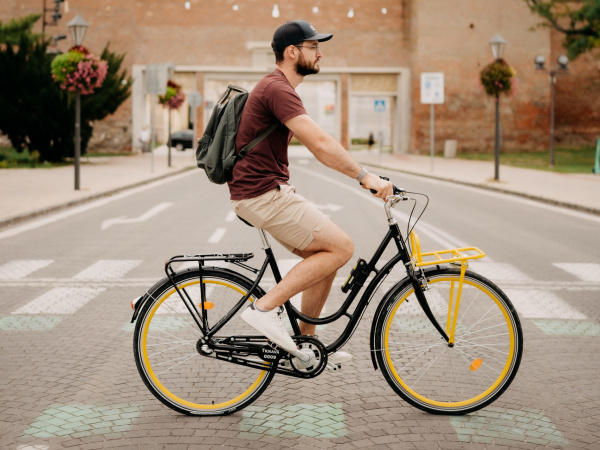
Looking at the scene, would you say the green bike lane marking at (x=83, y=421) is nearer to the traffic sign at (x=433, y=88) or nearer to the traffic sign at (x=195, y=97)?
the traffic sign at (x=433, y=88)

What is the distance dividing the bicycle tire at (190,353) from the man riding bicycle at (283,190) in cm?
20

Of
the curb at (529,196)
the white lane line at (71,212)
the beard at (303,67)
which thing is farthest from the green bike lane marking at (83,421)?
the curb at (529,196)

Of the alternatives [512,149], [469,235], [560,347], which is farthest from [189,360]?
[512,149]

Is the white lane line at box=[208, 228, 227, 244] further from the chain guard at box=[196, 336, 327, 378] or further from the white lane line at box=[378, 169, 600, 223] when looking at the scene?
the chain guard at box=[196, 336, 327, 378]

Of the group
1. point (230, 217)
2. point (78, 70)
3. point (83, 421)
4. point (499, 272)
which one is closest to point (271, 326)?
point (83, 421)

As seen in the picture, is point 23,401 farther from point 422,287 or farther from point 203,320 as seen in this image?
point 422,287

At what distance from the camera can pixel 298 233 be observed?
4.37m

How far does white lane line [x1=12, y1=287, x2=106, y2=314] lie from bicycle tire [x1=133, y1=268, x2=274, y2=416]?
2.98 metres

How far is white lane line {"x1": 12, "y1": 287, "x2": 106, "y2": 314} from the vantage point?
7.43 m

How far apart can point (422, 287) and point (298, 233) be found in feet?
2.31

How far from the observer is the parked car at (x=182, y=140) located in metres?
59.3

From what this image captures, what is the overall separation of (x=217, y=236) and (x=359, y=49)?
43517mm

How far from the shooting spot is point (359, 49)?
179 ft

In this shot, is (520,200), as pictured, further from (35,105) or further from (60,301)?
(35,105)
